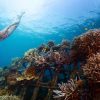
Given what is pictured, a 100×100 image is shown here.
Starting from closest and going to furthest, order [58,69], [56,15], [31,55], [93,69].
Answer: [93,69]
[58,69]
[31,55]
[56,15]

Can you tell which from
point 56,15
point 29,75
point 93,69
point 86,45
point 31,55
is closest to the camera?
point 93,69

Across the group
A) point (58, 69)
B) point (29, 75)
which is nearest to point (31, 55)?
point (29, 75)

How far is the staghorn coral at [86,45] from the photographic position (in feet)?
27.1

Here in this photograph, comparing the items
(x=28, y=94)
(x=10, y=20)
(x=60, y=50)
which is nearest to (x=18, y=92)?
(x=28, y=94)

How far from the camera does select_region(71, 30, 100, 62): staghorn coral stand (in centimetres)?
826

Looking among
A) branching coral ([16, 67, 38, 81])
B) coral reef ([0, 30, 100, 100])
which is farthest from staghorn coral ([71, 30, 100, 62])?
branching coral ([16, 67, 38, 81])

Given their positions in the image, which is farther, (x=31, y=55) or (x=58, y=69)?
(x=31, y=55)

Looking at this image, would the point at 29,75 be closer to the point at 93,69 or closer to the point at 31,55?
the point at 31,55

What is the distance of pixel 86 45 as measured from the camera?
850 cm

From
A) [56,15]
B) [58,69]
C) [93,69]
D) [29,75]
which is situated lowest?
[93,69]

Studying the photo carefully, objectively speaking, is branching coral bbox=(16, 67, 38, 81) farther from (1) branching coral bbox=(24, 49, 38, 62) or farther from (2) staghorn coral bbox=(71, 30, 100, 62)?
(2) staghorn coral bbox=(71, 30, 100, 62)

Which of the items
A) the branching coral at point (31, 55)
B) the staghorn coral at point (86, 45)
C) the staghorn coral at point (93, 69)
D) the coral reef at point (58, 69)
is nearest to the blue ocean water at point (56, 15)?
the branching coral at point (31, 55)

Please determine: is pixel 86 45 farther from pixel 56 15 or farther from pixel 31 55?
pixel 56 15

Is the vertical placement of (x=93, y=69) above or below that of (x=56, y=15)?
below
